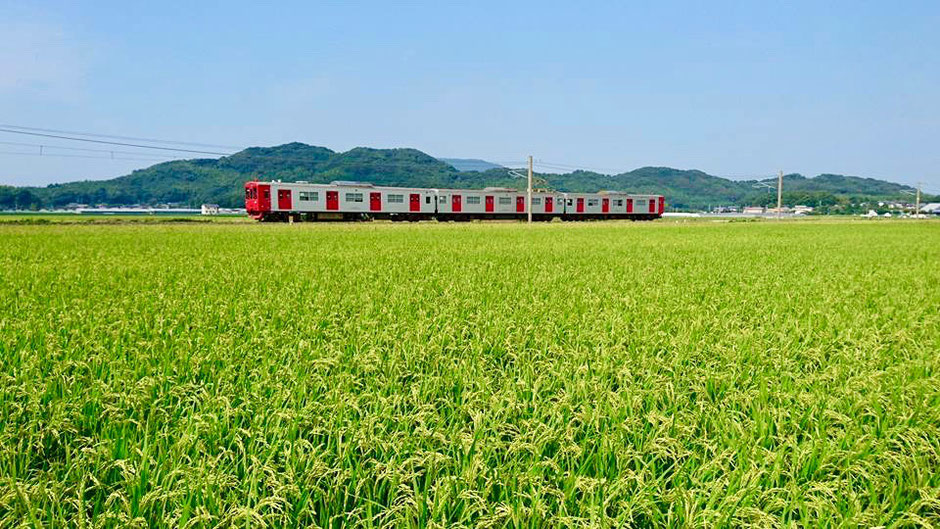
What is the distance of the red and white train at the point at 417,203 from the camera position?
50.7m

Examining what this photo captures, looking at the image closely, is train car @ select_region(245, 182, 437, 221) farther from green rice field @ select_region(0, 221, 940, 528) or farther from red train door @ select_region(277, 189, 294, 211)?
green rice field @ select_region(0, 221, 940, 528)

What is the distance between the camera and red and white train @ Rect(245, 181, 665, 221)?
50688 mm

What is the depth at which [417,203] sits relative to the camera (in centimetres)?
5759

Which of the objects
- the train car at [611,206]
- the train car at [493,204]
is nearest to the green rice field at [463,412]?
the train car at [493,204]

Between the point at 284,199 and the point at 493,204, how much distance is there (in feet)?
72.9

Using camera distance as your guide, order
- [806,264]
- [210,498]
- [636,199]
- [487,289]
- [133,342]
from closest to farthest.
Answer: [210,498]
[133,342]
[487,289]
[806,264]
[636,199]

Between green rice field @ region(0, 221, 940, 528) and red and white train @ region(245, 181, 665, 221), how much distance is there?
→ 138ft

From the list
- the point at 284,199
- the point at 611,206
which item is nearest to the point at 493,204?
the point at 611,206

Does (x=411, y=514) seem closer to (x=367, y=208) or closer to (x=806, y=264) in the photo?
(x=806, y=264)

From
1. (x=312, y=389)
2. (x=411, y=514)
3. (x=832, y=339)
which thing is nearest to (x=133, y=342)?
(x=312, y=389)

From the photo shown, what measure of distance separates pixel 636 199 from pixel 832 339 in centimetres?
7002

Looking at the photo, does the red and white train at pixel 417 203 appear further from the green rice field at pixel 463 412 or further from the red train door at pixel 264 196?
the green rice field at pixel 463 412

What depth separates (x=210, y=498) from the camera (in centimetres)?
247

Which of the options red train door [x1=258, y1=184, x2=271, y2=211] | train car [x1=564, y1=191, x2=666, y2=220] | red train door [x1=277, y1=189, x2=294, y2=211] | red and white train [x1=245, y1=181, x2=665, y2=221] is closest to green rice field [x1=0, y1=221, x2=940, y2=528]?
red train door [x1=258, y1=184, x2=271, y2=211]
